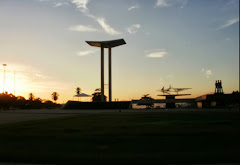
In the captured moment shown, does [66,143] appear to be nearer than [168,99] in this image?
Yes

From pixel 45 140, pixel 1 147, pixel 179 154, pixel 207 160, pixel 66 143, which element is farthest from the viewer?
pixel 45 140

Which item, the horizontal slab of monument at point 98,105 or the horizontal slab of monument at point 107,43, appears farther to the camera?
the horizontal slab of monument at point 107,43

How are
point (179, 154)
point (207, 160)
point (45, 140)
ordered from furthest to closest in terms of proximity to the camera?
point (45, 140) < point (179, 154) < point (207, 160)

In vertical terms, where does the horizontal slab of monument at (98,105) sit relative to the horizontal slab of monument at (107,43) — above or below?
below

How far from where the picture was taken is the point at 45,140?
9203 mm

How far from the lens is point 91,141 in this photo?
8906 millimetres

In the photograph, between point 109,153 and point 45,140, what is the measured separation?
11.5ft

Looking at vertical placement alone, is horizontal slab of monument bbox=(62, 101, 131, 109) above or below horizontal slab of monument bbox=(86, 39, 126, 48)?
below

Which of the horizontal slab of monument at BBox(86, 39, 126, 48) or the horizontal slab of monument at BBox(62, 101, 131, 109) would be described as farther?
the horizontal slab of monument at BBox(86, 39, 126, 48)

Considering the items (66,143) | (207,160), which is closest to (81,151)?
(66,143)

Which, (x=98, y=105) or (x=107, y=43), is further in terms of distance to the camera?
(x=107, y=43)

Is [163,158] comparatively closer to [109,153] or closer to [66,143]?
[109,153]

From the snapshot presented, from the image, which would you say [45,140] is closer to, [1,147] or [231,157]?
[1,147]

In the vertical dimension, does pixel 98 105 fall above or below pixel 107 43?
below
